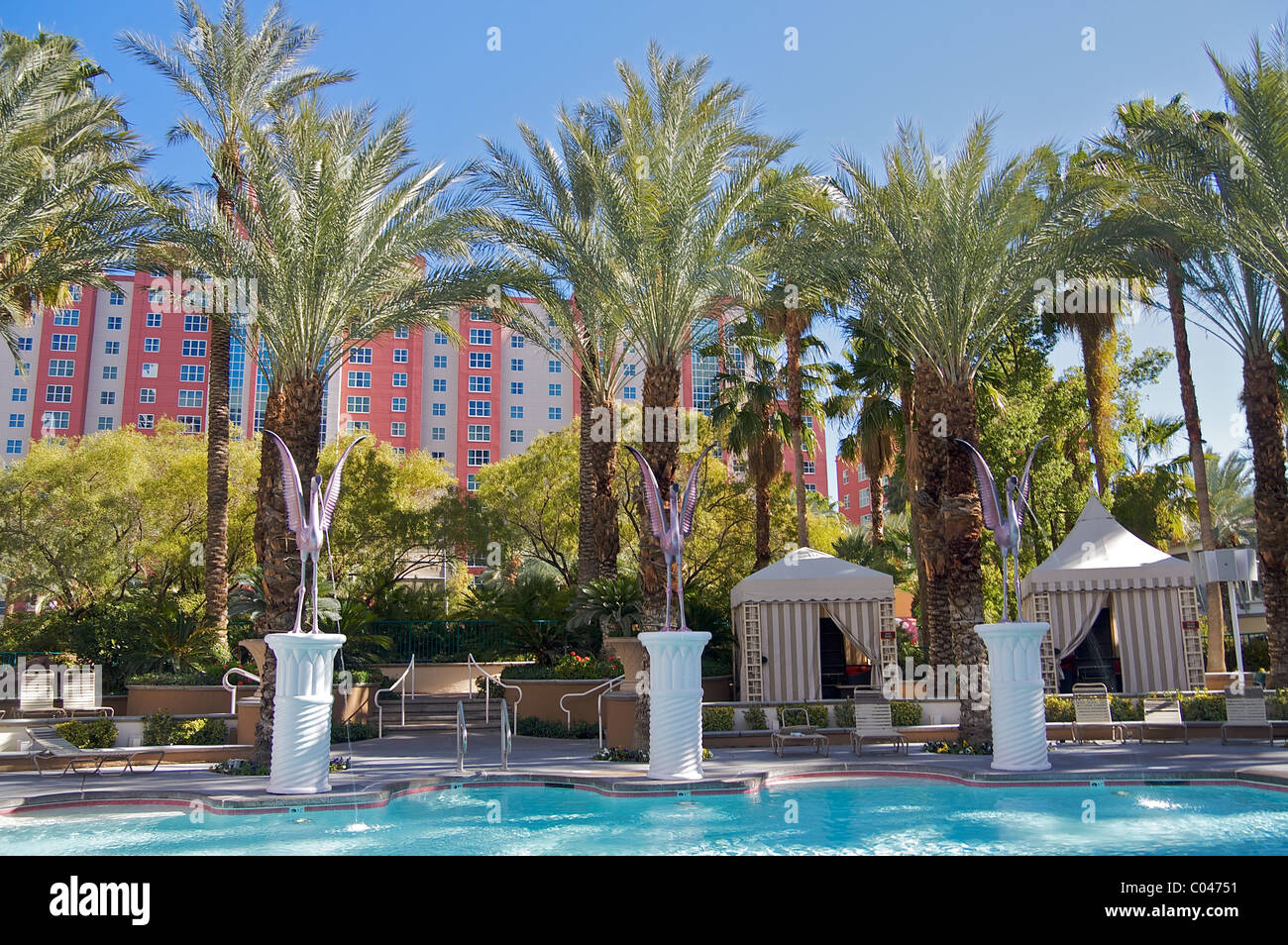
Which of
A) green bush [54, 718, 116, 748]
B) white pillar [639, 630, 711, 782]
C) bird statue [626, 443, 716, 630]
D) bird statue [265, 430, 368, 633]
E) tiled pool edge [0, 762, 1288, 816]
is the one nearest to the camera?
tiled pool edge [0, 762, 1288, 816]

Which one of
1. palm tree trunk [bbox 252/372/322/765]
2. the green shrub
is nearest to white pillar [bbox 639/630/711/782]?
palm tree trunk [bbox 252/372/322/765]

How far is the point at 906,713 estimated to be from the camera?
17609 millimetres

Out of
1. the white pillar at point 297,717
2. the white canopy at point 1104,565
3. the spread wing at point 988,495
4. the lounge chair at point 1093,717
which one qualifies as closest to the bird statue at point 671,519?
the spread wing at point 988,495

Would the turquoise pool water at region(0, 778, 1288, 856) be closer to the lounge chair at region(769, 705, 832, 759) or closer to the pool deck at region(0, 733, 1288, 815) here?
the pool deck at region(0, 733, 1288, 815)

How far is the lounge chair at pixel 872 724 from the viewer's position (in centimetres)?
1520

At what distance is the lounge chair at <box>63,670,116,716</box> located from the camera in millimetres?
19234

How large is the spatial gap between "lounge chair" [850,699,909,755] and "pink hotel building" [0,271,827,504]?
55352 mm

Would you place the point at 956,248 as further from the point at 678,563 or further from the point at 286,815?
the point at 286,815

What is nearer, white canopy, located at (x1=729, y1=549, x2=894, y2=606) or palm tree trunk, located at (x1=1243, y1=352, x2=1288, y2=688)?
palm tree trunk, located at (x1=1243, y1=352, x2=1288, y2=688)

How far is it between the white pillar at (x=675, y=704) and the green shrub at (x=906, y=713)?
21.0ft

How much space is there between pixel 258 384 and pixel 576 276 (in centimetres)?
6220

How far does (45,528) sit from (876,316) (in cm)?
2296
